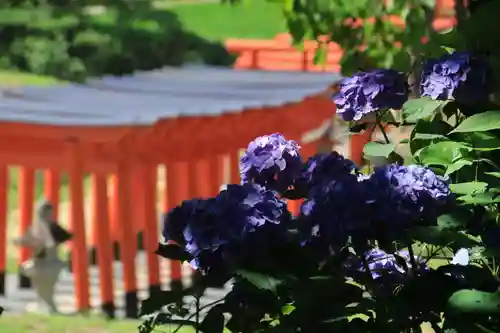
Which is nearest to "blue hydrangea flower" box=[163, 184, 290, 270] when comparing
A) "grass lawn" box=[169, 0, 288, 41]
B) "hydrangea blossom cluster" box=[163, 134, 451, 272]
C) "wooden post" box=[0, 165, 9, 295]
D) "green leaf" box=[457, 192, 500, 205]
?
"hydrangea blossom cluster" box=[163, 134, 451, 272]

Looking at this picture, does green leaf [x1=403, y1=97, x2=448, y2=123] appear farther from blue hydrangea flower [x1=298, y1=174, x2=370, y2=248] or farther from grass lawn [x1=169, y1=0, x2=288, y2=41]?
grass lawn [x1=169, y1=0, x2=288, y2=41]

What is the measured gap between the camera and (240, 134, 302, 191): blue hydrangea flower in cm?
172

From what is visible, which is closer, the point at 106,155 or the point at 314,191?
the point at 314,191

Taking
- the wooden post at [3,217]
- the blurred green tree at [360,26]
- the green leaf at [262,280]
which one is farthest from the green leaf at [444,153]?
the wooden post at [3,217]

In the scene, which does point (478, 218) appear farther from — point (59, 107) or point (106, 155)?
point (59, 107)

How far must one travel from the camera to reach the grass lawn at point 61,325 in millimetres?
4945

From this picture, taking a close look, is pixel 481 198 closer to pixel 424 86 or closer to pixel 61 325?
pixel 424 86

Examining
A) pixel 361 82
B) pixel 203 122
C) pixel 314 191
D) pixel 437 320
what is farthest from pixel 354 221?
pixel 203 122

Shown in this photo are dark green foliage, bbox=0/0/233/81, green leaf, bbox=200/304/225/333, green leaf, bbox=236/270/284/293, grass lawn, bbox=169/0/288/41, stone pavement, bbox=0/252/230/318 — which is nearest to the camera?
green leaf, bbox=236/270/284/293

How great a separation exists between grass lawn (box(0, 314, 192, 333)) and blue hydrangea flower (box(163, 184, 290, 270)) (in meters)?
3.32

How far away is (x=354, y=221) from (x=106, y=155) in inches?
217

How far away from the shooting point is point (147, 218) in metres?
7.18

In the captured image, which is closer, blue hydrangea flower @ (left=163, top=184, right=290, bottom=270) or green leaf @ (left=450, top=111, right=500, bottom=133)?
blue hydrangea flower @ (left=163, top=184, right=290, bottom=270)

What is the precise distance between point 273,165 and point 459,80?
0.36 m
